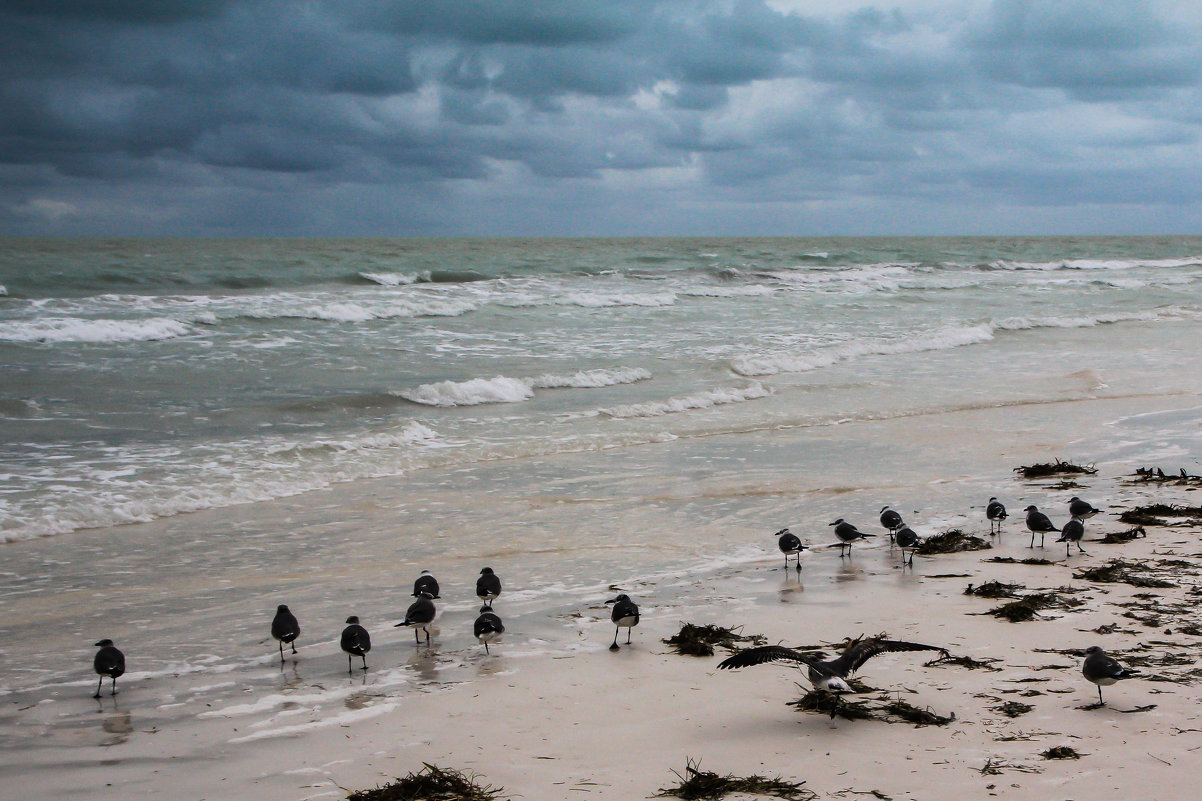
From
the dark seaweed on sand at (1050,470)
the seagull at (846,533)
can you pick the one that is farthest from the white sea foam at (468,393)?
the seagull at (846,533)

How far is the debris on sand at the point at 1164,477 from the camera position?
8936 mm

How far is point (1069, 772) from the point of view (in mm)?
3664

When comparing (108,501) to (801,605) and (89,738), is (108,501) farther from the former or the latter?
(801,605)

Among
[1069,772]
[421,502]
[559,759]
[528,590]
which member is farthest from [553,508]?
[1069,772]

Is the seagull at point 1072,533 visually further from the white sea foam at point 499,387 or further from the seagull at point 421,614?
the white sea foam at point 499,387

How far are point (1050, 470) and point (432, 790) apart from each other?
7948mm

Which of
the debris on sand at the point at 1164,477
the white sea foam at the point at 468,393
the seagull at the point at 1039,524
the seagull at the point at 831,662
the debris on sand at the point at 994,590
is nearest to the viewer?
the seagull at the point at 831,662

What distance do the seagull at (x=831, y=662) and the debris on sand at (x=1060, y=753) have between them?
59 cm

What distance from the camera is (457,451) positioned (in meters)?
11.2

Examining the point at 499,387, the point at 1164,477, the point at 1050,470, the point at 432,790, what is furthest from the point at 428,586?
the point at 499,387

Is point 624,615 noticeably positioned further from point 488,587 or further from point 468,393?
point 468,393

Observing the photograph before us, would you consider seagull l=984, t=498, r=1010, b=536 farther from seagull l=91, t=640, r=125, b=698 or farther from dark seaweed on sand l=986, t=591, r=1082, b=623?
seagull l=91, t=640, r=125, b=698

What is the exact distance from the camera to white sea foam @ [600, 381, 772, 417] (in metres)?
13.4

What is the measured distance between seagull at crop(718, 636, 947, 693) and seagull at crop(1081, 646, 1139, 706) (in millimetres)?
627
